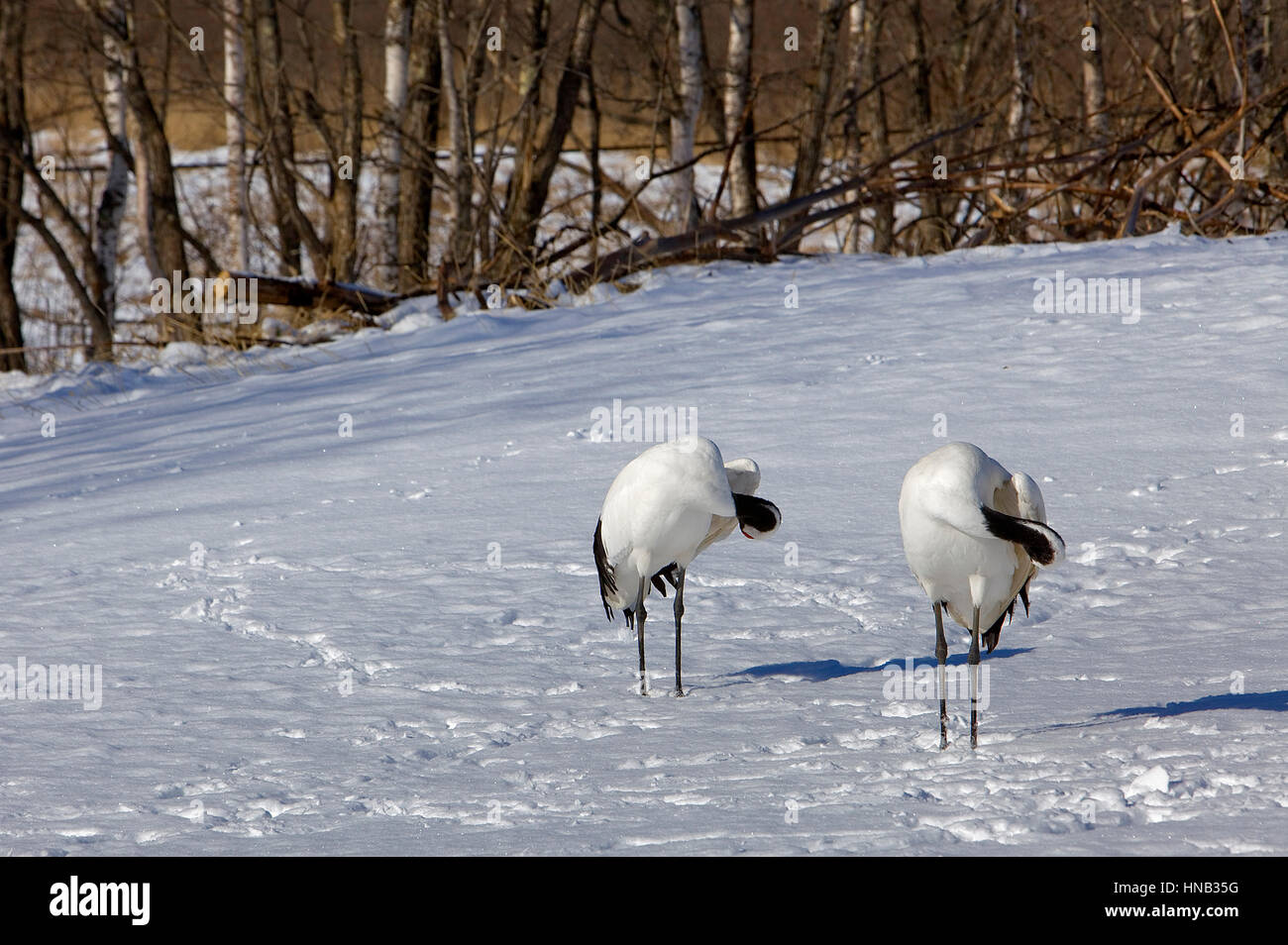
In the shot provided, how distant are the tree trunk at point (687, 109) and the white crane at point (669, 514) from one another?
8845 millimetres

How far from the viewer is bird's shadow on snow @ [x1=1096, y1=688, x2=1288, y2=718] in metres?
3.83

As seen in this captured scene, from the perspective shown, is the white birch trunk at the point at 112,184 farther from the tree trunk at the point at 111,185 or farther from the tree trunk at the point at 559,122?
the tree trunk at the point at 559,122

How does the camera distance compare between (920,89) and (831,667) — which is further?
(920,89)

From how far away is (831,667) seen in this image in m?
4.71

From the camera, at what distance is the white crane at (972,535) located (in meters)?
3.58

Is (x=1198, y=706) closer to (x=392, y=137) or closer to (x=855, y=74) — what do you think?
(x=392, y=137)

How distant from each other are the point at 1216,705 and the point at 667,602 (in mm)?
2647

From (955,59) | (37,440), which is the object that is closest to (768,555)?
(37,440)

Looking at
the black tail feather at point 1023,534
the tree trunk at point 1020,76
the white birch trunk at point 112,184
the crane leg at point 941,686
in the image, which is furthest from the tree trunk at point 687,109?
the black tail feather at point 1023,534

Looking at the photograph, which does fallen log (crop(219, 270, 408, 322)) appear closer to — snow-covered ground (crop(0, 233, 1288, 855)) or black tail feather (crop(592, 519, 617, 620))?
snow-covered ground (crop(0, 233, 1288, 855))

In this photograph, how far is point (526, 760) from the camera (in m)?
3.87

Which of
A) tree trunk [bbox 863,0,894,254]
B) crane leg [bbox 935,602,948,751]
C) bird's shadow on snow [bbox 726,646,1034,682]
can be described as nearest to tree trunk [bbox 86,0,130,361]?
tree trunk [bbox 863,0,894,254]

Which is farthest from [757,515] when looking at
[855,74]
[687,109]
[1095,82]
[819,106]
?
A: [1095,82]

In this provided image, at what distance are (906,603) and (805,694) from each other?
105 cm
